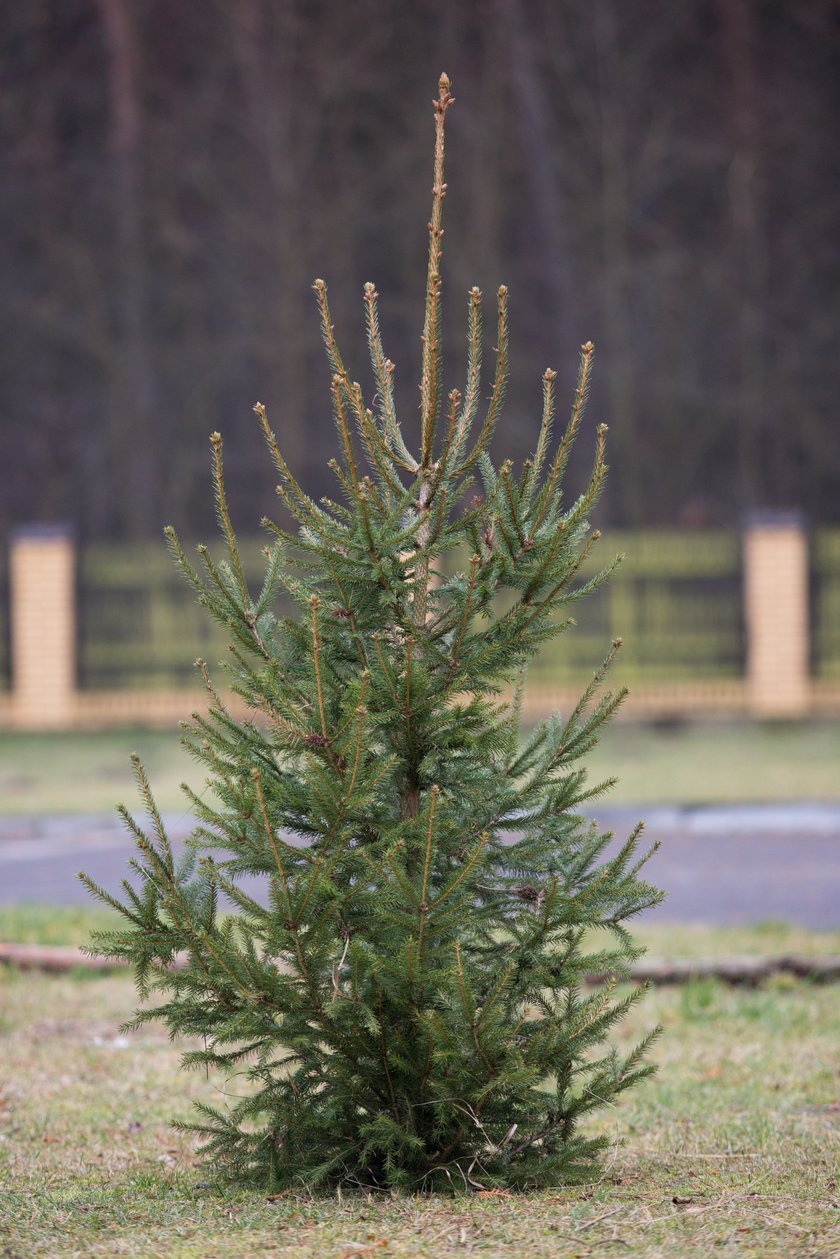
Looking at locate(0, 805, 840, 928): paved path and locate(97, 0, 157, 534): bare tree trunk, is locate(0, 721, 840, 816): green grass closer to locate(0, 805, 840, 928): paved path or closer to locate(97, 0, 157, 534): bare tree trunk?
locate(0, 805, 840, 928): paved path

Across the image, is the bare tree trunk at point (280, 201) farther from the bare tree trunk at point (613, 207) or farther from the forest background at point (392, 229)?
the bare tree trunk at point (613, 207)

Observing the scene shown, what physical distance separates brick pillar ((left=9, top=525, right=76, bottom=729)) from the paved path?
6.06 m

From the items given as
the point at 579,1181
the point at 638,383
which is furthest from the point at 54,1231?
the point at 638,383

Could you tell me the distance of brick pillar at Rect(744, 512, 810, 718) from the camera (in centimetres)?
1802

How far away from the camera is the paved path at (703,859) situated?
8.69 meters

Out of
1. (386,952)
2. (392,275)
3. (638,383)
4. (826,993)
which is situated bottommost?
(826,993)

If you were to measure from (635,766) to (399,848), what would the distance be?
1178 cm

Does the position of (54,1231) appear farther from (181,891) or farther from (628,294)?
(628,294)

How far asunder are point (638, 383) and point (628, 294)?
1.79 meters

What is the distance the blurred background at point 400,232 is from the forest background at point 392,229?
6 centimetres

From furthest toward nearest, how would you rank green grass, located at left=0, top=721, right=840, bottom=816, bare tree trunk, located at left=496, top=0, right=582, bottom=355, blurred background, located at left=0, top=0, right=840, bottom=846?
blurred background, located at left=0, top=0, right=840, bottom=846 → bare tree trunk, located at left=496, top=0, right=582, bottom=355 → green grass, located at left=0, top=721, right=840, bottom=816

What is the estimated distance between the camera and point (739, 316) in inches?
1180

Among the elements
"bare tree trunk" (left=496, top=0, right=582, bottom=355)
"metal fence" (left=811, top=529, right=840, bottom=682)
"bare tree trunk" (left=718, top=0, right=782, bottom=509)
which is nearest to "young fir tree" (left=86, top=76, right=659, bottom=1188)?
"metal fence" (left=811, top=529, right=840, bottom=682)

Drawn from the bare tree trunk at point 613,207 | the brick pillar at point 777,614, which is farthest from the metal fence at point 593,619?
the bare tree trunk at point 613,207
